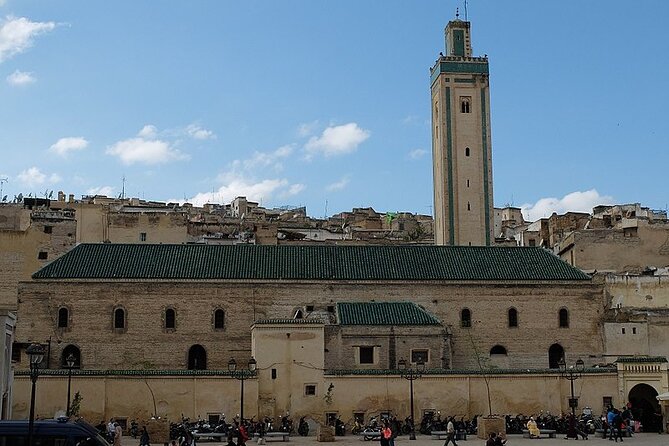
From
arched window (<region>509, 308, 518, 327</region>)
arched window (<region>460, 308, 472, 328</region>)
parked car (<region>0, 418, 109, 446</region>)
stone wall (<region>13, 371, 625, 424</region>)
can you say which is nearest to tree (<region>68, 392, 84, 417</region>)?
stone wall (<region>13, 371, 625, 424</region>)

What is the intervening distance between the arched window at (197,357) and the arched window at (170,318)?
54.2 inches

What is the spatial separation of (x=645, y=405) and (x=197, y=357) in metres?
19.0

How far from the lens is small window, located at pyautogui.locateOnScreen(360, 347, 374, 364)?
39.9m

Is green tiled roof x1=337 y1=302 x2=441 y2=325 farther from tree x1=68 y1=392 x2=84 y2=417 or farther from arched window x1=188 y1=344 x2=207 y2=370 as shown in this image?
tree x1=68 y1=392 x2=84 y2=417

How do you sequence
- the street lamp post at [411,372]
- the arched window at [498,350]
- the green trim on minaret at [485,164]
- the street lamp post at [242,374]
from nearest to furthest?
1. the street lamp post at [411,372]
2. the street lamp post at [242,374]
3. the arched window at [498,350]
4. the green trim on minaret at [485,164]

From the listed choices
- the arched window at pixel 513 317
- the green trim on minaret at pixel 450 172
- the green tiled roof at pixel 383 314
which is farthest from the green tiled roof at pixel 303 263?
the green trim on minaret at pixel 450 172

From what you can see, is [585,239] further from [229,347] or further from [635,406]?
[229,347]

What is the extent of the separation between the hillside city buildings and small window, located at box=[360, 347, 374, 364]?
0.19 ft

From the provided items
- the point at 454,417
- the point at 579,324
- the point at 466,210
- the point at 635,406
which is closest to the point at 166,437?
the point at 454,417

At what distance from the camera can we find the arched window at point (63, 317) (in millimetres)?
42281

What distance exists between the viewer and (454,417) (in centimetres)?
3619

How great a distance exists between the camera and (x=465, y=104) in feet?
193

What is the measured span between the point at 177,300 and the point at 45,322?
226 inches

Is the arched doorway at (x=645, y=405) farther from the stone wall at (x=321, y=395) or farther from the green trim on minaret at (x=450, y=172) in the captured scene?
the green trim on minaret at (x=450, y=172)
